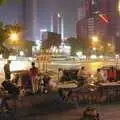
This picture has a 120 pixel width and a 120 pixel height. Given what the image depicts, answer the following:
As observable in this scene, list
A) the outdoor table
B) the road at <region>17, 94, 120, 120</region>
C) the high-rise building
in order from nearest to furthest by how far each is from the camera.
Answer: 1. the road at <region>17, 94, 120, 120</region>
2. the outdoor table
3. the high-rise building

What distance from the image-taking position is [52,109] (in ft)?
59.5

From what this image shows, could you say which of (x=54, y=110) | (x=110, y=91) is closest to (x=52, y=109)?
(x=54, y=110)

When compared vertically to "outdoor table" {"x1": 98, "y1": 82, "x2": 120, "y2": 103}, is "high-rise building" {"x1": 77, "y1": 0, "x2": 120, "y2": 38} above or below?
above

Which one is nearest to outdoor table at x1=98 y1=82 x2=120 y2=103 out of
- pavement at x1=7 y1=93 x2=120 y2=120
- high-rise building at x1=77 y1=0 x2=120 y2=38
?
pavement at x1=7 y1=93 x2=120 y2=120

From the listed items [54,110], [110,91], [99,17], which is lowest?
[54,110]

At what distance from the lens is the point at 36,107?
1802cm

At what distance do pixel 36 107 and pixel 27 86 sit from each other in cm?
317

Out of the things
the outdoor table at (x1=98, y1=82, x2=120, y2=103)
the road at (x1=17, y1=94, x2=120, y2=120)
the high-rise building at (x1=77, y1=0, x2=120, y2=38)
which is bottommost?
the road at (x1=17, y1=94, x2=120, y2=120)

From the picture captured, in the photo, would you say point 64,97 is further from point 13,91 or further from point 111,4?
point 111,4

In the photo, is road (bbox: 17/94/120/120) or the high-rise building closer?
road (bbox: 17/94/120/120)

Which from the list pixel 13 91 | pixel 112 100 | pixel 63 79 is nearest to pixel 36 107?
pixel 13 91

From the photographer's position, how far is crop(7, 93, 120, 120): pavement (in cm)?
1636

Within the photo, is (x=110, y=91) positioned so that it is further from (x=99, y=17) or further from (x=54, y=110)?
(x=99, y=17)

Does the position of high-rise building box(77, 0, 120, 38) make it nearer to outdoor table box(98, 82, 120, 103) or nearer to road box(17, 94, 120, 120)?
outdoor table box(98, 82, 120, 103)
